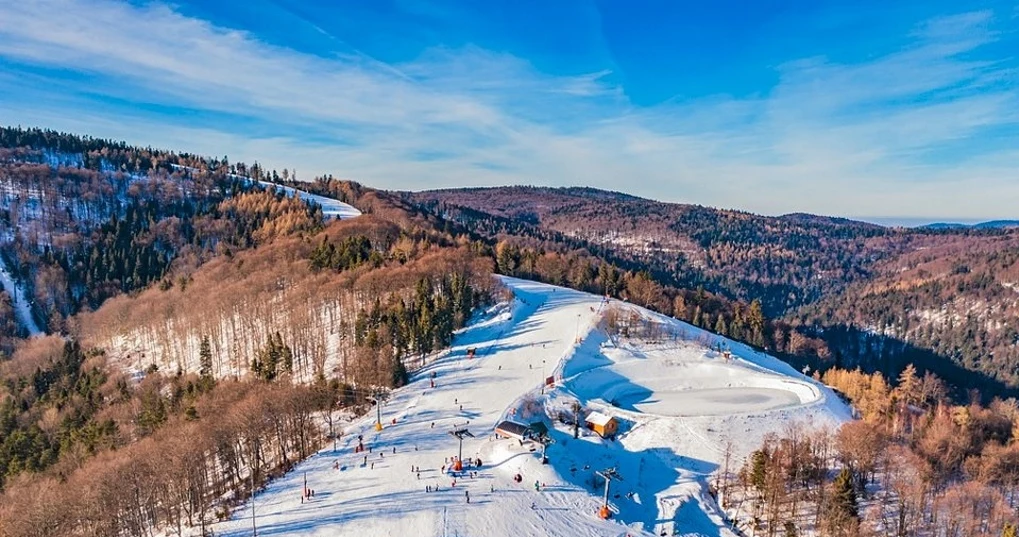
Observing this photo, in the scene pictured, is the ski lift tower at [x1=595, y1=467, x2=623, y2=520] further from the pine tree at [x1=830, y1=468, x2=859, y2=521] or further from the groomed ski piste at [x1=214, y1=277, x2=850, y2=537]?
the pine tree at [x1=830, y1=468, x2=859, y2=521]

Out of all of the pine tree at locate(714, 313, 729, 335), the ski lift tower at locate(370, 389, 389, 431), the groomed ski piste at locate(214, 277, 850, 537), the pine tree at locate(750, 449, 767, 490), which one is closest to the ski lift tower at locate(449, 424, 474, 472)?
the groomed ski piste at locate(214, 277, 850, 537)

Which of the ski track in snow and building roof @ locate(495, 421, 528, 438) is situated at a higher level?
building roof @ locate(495, 421, 528, 438)

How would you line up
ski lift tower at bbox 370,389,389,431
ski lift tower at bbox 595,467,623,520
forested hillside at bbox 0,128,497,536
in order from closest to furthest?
1. forested hillside at bbox 0,128,497,536
2. ski lift tower at bbox 595,467,623,520
3. ski lift tower at bbox 370,389,389,431

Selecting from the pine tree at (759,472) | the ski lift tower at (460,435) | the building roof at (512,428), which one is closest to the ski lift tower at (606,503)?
the building roof at (512,428)

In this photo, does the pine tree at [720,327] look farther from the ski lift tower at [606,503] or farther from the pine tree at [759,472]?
the ski lift tower at [606,503]

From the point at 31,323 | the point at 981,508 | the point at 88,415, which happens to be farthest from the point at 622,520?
the point at 31,323

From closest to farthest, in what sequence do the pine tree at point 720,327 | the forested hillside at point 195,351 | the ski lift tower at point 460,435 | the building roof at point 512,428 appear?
the forested hillside at point 195,351
the ski lift tower at point 460,435
the building roof at point 512,428
the pine tree at point 720,327

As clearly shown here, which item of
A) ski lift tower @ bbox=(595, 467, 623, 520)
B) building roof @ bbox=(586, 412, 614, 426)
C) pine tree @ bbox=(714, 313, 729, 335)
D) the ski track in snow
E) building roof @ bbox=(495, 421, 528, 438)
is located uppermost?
pine tree @ bbox=(714, 313, 729, 335)
